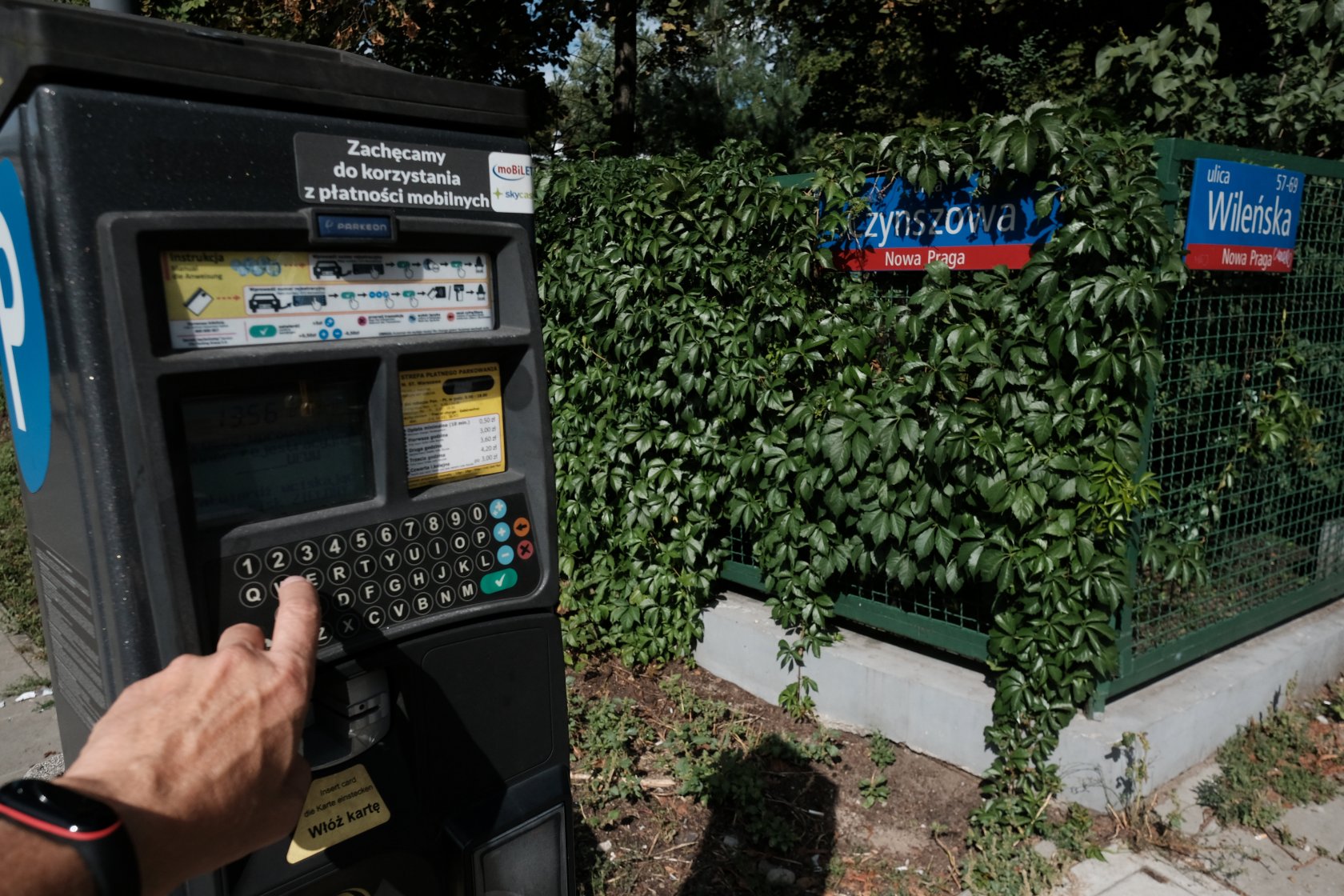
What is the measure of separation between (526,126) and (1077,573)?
243 centimetres

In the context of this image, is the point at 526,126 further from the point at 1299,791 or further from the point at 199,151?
the point at 1299,791

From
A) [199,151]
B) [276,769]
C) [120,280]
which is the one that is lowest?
[276,769]

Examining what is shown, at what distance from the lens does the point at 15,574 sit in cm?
607

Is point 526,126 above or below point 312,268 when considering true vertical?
above

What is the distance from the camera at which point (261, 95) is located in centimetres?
132

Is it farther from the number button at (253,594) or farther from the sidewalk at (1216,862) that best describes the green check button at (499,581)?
the sidewalk at (1216,862)

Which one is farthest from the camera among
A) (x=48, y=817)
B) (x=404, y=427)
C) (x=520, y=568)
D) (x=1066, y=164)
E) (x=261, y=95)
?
(x=1066, y=164)

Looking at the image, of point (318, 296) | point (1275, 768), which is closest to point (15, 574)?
point (318, 296)

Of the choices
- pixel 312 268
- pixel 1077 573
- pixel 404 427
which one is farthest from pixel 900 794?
pixel 312 268

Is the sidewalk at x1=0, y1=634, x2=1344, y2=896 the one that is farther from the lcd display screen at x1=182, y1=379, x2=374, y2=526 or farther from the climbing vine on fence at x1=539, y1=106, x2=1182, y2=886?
the lcd display screen at x1=182, y1=379, x2=374, y2=526

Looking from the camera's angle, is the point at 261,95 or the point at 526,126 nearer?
the point at 261,95

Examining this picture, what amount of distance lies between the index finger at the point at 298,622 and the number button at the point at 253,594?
4 cm

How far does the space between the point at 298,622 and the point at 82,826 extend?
1.30 feet

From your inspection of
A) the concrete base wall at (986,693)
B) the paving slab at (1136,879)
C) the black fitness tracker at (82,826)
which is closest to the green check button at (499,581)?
the black fitness tracker at (82,826)
